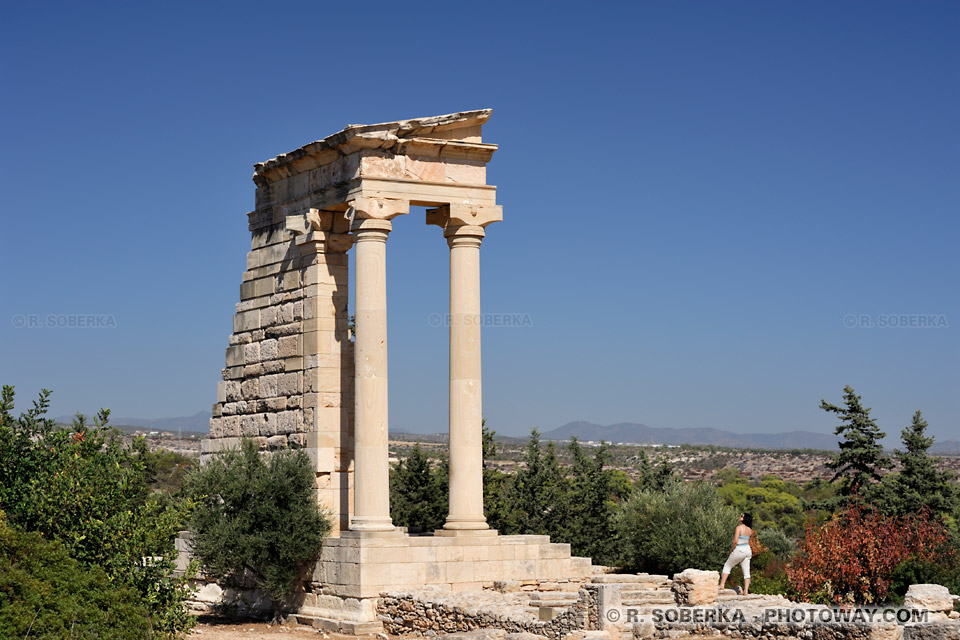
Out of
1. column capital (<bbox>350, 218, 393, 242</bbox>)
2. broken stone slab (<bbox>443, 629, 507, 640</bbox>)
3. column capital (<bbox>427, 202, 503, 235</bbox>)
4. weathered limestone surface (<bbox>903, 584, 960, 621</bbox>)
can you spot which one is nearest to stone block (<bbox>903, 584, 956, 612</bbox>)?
weathered limestone surface (<bbox>903, 584, 960, 621</bbox>)

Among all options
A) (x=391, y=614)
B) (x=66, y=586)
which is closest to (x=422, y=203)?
(x=391, y=614)

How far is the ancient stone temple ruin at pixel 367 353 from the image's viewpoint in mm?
20641

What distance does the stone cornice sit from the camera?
→ 21125mm

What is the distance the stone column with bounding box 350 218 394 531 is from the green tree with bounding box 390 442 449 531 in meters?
12.1

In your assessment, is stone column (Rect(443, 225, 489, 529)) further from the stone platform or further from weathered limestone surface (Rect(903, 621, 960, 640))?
weathered limestone surface (Rect(903, 621, 960, 640))

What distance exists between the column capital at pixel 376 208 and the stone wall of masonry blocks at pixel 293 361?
1429 mm

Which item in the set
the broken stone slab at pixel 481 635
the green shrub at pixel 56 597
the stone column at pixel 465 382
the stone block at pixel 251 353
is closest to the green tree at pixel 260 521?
the stone column at pixel 465 382

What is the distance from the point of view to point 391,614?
64.2 ft

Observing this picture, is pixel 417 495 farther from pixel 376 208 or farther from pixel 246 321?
pixel 376 208

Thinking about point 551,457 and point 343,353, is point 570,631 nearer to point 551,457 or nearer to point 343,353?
point 343,353

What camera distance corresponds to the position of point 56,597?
42.0 feet

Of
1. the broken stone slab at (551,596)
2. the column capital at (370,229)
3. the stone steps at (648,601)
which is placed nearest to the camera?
the stone steps at (648,601)

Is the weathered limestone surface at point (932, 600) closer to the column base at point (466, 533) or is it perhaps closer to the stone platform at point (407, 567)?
the stone platform at point (407, 567)

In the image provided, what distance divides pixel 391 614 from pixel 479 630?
9.05 feet
